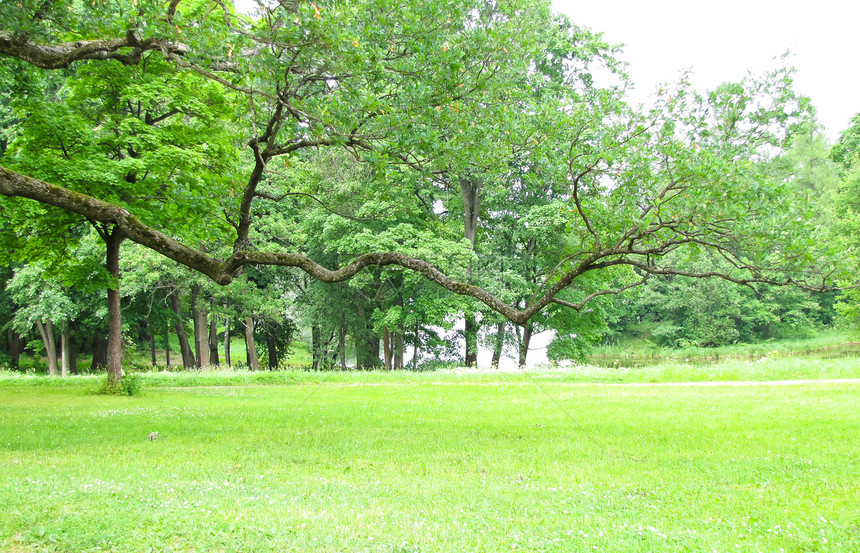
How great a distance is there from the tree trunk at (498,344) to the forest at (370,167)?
6.4 inches

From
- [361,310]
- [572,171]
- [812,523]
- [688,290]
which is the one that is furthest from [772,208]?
[688,290]

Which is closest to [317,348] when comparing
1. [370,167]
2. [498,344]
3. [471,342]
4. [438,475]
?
[471,342]

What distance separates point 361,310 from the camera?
3234cm

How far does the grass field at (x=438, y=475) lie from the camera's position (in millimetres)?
4867

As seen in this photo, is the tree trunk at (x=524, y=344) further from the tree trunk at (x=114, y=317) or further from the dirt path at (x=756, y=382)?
the tree trunk at (x=114, y=317)

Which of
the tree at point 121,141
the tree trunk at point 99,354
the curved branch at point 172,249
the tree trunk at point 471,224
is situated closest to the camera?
the curved branch at point 172,249

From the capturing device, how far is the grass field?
16.0 ft

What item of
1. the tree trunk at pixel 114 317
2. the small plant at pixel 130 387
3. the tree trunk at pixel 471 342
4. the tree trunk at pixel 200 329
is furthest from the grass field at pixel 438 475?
the tree trunk at pixel 471 342

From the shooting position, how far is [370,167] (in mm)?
17875

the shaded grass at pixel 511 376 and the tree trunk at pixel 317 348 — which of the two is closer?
the shaded grass at pixel 511 376

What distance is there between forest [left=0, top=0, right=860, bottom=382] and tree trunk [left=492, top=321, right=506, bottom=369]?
6.4 inches

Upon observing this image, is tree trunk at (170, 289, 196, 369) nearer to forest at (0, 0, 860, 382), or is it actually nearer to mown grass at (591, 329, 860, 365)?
forest at (0, 0, 860, 382)

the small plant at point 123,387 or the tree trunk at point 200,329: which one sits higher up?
the tree trunk at point 200,329

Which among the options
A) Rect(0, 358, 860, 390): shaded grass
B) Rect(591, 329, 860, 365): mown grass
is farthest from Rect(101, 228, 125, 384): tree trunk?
Rect(591, 329, 860, 365): mown grass
